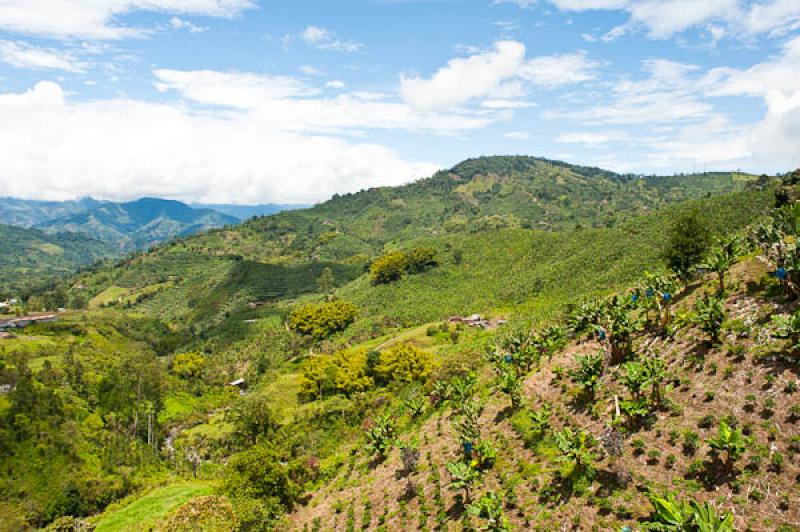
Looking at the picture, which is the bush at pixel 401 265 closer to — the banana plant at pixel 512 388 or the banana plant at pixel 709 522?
the banana plant at pixel 512 388

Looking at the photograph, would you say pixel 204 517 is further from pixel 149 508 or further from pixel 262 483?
pixel 149 508

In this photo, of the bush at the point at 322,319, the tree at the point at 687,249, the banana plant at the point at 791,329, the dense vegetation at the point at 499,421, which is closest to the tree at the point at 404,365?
the dense vegetation at the point at 499,421

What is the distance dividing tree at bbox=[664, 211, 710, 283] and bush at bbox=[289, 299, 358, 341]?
89382 millimetres

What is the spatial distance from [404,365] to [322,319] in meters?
48.2

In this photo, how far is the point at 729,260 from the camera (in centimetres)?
3322

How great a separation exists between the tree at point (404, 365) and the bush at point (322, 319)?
42.5 metres

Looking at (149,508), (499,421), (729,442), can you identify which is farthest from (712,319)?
(149,508)

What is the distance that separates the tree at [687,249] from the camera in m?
37.0

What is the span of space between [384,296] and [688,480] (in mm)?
113387

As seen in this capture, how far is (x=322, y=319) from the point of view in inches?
4574

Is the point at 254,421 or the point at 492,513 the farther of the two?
the point at 254,421

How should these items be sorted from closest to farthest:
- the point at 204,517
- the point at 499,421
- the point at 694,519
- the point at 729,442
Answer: the point at 694,519, the point at 729,442, the point at 204,517, the point at 499,421

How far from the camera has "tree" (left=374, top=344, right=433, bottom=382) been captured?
234ft

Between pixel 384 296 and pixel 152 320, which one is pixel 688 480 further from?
pixel 152 320
